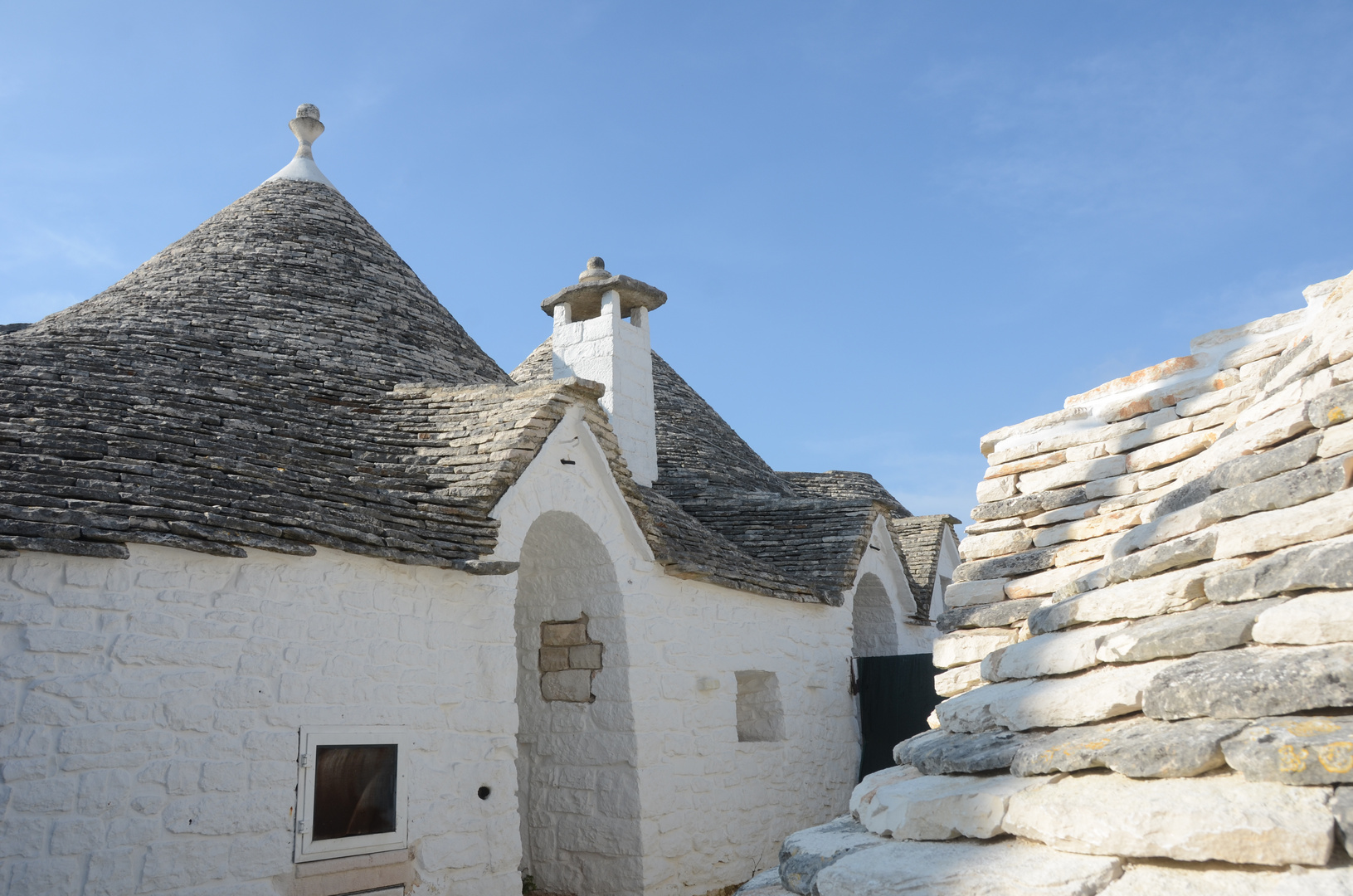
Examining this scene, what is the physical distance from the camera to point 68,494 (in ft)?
16.5

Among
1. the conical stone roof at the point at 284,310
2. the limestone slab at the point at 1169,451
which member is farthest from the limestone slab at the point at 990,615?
the conical stone roof at the point at 284,310

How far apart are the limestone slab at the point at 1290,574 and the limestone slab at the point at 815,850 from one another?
961 mm

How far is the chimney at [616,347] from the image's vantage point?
10.5 m

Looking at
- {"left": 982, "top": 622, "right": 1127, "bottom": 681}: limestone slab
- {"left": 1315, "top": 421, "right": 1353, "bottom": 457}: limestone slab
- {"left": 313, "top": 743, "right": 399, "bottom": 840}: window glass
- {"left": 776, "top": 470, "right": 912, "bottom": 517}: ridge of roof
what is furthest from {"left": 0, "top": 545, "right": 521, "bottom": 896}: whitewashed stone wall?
{"left": 776, "top": 470, "right": 912, "bottom": 517}: ridge of roof

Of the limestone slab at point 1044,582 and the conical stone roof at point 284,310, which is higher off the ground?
the conical stone roof at point 284,310

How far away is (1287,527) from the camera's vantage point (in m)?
2.20

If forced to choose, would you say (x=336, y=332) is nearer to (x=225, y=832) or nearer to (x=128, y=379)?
(x=128, y=379)

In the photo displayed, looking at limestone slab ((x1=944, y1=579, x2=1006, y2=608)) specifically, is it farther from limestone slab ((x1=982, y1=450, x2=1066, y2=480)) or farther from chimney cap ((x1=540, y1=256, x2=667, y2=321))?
chimney cap ((x1=540, y1=256, x2=667, y2=321))

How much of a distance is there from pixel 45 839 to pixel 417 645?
2117 millimetres

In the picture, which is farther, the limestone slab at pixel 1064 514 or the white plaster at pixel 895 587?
the white plaster at pixel 895 587

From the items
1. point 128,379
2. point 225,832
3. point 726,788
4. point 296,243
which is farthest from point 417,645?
point 296,243

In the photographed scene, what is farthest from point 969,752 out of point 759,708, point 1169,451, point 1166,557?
point 759,708

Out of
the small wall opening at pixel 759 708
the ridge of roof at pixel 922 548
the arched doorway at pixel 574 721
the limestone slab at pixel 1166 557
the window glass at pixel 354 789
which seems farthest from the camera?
the ridge of roof at pixel 922 548

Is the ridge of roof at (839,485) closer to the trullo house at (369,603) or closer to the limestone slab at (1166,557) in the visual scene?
the trullo house at (369,603)
